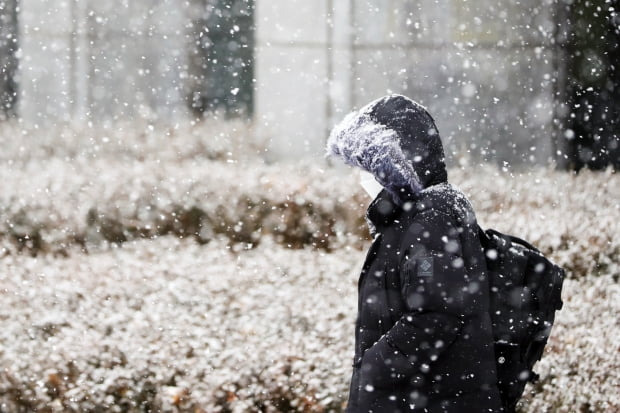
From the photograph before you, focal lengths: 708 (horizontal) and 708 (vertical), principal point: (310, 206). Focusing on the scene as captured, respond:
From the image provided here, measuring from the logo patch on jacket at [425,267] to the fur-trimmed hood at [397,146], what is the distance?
0.21 m

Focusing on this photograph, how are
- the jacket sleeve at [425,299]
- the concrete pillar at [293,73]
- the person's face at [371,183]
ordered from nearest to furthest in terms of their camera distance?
the jacket sleeve at [425,299]
the person's face at [371,183]
the concrete pillar at [293,73]

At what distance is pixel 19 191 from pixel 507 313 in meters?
4.81

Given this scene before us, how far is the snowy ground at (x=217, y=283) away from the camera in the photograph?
336 centimetres

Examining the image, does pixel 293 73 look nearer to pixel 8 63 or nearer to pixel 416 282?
pixel 8 63

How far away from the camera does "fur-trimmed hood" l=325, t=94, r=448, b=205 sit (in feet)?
6.09

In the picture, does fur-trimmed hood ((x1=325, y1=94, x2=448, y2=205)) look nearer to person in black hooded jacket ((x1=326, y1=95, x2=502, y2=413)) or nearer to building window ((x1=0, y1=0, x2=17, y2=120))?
person in black hooded jacket ((x1=326, y1=95, x2=502, y2=413))

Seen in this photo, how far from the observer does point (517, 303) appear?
1.89 meters

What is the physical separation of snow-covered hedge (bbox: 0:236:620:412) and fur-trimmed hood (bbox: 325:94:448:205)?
1662 millimetres

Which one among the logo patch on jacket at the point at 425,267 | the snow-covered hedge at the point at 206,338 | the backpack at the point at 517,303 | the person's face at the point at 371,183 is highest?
the person's face at the point at 371,183

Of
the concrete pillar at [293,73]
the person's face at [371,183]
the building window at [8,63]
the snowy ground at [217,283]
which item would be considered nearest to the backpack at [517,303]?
the person's face at [371,183]

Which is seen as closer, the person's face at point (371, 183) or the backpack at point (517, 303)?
the backpack at point (517, 303)

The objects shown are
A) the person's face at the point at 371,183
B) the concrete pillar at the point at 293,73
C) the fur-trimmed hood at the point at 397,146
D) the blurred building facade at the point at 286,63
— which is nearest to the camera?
the fur-trimmed hood at the point at 397,146

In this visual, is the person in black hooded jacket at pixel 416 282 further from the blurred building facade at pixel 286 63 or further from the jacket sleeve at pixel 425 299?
the blurred building facade at pixel 286 63

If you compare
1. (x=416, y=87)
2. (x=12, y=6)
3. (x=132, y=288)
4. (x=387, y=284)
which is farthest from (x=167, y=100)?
(x=387, y=284)
